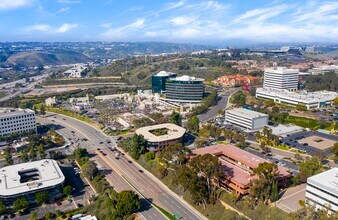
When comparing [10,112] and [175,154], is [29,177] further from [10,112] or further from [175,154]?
[10,112]

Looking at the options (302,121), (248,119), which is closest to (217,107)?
(248,119)

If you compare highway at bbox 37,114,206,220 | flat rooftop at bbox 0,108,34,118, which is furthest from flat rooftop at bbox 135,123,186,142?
flat rooftop at bbox 0,108,34,118

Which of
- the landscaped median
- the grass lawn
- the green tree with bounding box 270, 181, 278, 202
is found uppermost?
the green tree with bounding box 270, 181, 278, 202

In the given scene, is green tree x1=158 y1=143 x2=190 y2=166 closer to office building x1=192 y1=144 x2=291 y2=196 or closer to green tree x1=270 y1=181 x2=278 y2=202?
office building x1=192 y1=144 x2=291 y2=196

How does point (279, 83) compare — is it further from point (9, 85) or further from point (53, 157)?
point (9, 85)

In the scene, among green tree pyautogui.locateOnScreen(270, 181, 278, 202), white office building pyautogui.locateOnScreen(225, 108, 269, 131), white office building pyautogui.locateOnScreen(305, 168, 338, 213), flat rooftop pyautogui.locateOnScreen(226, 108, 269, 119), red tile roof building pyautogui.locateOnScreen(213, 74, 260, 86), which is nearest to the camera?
white office building pyautogui.locateOnScreen(305, 168, 338, 213)

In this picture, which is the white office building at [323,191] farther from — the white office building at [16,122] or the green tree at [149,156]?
the white office building at [16,122]

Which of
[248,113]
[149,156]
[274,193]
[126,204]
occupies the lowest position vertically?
[149,156]
